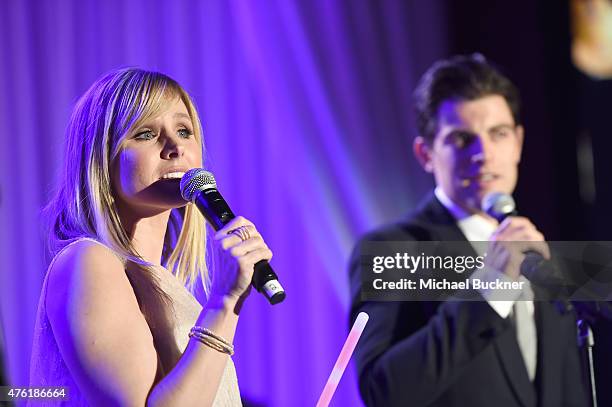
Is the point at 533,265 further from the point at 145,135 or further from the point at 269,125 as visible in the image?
the point at 145,135

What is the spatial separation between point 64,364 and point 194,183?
15.0 inches

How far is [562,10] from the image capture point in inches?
123

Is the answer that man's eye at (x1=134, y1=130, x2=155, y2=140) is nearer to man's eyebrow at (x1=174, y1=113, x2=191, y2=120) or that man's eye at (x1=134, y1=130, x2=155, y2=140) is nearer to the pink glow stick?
man's eyebrow at (x1=174, y1=113, x2=191, y2=120)

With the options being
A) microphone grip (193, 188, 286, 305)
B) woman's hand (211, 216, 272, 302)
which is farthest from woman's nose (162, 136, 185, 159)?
woman's hand (211, 216, 272, 302)

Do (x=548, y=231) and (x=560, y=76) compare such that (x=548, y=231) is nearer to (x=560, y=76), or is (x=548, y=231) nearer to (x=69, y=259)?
(x=560, y=76)

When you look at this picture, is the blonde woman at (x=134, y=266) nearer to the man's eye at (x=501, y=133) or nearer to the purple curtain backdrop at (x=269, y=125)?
the purple curtain backdrop at (x=269, y=125)

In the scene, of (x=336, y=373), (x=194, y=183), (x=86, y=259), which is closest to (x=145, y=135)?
(x=194, y=183)

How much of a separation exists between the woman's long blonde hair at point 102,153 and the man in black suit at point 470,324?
3.00ft

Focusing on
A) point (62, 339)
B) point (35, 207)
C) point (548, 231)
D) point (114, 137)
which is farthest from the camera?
point (548, 231)

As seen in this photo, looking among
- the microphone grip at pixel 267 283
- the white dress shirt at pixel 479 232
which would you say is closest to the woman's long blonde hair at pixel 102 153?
the microphone grip at pixel 267 283

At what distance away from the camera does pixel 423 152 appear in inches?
102

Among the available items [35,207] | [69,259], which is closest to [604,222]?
[35,207]

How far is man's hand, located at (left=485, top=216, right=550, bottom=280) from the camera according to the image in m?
2.01

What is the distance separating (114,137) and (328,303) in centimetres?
123
